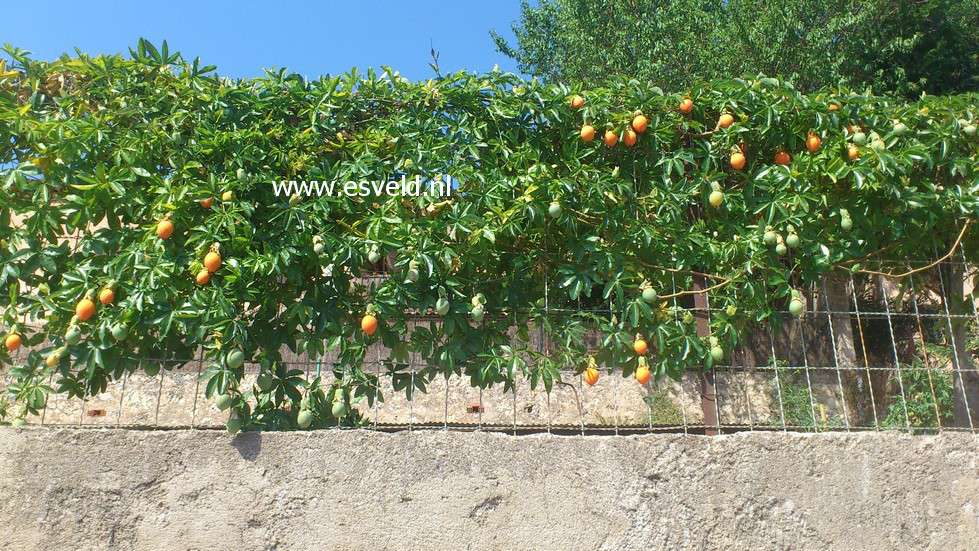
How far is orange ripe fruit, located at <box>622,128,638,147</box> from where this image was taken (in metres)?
2.97

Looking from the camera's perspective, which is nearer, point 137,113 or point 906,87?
point 137,113

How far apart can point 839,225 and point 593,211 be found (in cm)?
109

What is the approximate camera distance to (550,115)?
119 inches

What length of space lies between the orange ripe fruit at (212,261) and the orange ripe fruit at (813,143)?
250cm

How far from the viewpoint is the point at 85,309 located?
8.50 feet

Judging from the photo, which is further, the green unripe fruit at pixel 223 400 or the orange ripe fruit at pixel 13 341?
the orange ripe fruit at pixel 13 341

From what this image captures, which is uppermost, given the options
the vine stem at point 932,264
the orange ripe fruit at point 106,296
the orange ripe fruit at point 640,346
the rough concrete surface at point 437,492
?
the vine stem at point 932,264

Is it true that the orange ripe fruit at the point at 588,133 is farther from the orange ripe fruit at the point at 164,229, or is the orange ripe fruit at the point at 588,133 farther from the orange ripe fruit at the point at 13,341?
the orange ripe fruit at the point at 13,341

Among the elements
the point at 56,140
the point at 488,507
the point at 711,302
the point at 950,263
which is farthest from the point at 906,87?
the point at 56,140

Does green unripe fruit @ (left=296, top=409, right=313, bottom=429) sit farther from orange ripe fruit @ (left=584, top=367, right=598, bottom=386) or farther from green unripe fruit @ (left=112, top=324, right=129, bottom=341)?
orange ripe fruit @ (left=584, top=367, right=598, bottom=386)

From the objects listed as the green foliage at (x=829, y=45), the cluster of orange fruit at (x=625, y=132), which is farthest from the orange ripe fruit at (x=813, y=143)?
the green foliage at (x=829, y=45)

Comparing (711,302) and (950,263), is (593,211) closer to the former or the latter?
(711,302)

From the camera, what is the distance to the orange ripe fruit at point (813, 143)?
3.02m

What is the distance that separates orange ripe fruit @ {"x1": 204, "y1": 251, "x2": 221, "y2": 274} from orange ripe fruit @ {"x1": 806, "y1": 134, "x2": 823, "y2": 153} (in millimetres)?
2503
